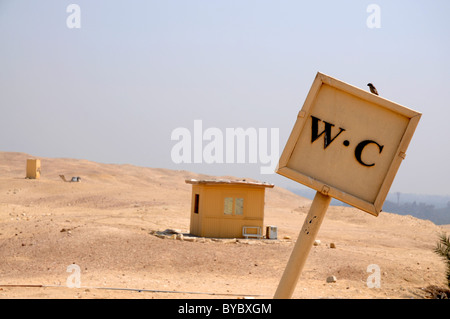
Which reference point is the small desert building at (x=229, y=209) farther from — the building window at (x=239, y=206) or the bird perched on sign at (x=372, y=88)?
the bird perched on sign at (x=372, y=88)

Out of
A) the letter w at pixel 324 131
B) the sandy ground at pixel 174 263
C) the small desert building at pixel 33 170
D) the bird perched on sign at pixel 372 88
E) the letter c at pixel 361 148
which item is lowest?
the sandy ground at pixel 174 263

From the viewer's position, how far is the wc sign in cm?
632

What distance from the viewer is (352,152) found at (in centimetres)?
638

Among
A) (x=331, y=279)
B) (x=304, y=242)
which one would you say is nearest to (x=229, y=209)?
(x=331, y=279)

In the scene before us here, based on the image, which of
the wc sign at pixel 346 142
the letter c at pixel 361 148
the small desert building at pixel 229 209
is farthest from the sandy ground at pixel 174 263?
the letter c at pixel 361 148

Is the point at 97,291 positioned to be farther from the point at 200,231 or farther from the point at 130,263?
the point at 200,231

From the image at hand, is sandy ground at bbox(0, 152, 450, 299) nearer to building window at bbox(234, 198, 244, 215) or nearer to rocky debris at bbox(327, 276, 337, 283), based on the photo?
rocky debris at bbox(327, 276, 337, 283)

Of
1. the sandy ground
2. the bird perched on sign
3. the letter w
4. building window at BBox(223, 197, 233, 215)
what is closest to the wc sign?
the letter w

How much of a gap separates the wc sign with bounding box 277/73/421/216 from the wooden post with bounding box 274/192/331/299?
0.33 metres

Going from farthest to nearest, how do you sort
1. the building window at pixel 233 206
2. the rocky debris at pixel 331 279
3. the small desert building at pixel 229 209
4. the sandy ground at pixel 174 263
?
the building window at pixel 233 206
the small desert building at pixel 229 209
the rocky debris at pixel 331 279
the sandy ground at pixel 174 263

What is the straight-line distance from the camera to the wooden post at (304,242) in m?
6.73

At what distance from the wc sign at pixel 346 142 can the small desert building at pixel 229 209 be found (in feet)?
43.7
